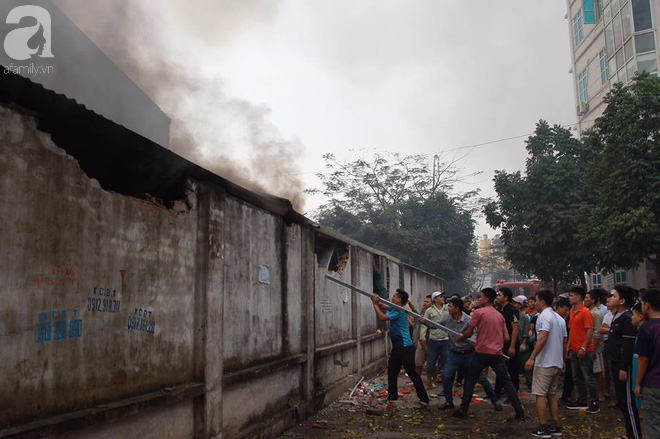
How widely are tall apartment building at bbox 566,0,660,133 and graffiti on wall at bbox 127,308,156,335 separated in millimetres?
23688

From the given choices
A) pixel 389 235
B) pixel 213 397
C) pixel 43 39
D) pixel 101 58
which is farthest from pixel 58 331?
pixel 389 235

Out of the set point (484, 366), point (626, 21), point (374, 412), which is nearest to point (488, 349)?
point (484, 366)

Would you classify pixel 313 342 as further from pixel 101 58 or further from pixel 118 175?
pixel 101 58

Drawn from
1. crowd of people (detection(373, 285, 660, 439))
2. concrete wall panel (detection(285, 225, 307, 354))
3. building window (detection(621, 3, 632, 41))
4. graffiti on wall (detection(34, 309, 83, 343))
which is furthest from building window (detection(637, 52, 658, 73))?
graffiti on wall (detection(34, 309, 83, 343))

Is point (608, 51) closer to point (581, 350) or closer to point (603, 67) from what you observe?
point (603, 67)

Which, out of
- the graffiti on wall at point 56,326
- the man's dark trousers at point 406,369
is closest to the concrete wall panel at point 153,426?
the graffiti on wall at point 56,326

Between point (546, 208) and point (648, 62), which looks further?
point (648, 62)

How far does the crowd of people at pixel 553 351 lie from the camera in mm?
4996

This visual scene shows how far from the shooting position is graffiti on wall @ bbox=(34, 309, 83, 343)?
3486mm

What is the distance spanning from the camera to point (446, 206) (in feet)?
118

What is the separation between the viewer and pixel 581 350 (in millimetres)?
8094

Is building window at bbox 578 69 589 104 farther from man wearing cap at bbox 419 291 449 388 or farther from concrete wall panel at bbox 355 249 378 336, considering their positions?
man wearing cap at bbox 419 291 449 388

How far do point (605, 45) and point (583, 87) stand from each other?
165 inches

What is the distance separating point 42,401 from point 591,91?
31882 millimetres
